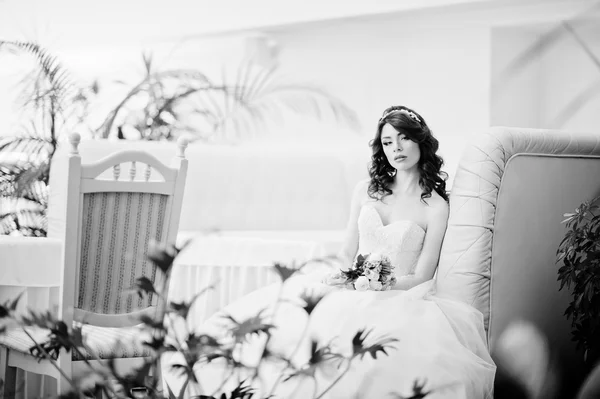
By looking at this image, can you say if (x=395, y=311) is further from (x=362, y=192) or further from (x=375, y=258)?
(x=362, y=192)

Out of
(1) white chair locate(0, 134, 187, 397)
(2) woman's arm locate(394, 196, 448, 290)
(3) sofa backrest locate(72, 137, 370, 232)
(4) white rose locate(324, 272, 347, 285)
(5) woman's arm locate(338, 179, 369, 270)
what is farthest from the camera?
(3) sofa backrest locate(72, 137, 370, 232)

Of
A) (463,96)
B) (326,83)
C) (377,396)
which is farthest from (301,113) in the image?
(377,396)

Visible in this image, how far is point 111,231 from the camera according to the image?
2359 millimetres

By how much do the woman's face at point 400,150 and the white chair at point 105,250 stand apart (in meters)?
0.72

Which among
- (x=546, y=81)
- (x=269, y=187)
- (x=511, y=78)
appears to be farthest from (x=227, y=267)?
(x=546, y=81)

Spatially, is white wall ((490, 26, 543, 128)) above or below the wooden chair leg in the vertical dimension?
above

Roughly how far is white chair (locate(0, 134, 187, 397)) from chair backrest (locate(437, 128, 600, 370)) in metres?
0.91

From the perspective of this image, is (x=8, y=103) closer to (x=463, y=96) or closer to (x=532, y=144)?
(x=463, y=96)

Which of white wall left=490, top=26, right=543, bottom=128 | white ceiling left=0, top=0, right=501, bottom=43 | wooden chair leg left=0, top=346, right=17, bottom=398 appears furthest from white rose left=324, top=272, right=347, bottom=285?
white wall left=490, top=26, right=543, bottom=128

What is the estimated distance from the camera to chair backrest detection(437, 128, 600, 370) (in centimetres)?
232

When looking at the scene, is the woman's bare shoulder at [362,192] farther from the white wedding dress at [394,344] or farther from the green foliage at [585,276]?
the green foliage at [585,276]

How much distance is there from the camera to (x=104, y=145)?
478cm

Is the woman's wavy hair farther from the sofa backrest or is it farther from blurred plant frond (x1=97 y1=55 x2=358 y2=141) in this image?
blurred plant frond (x1=97 y1=55 x2=358 y2=141)

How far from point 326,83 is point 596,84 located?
206 cm
